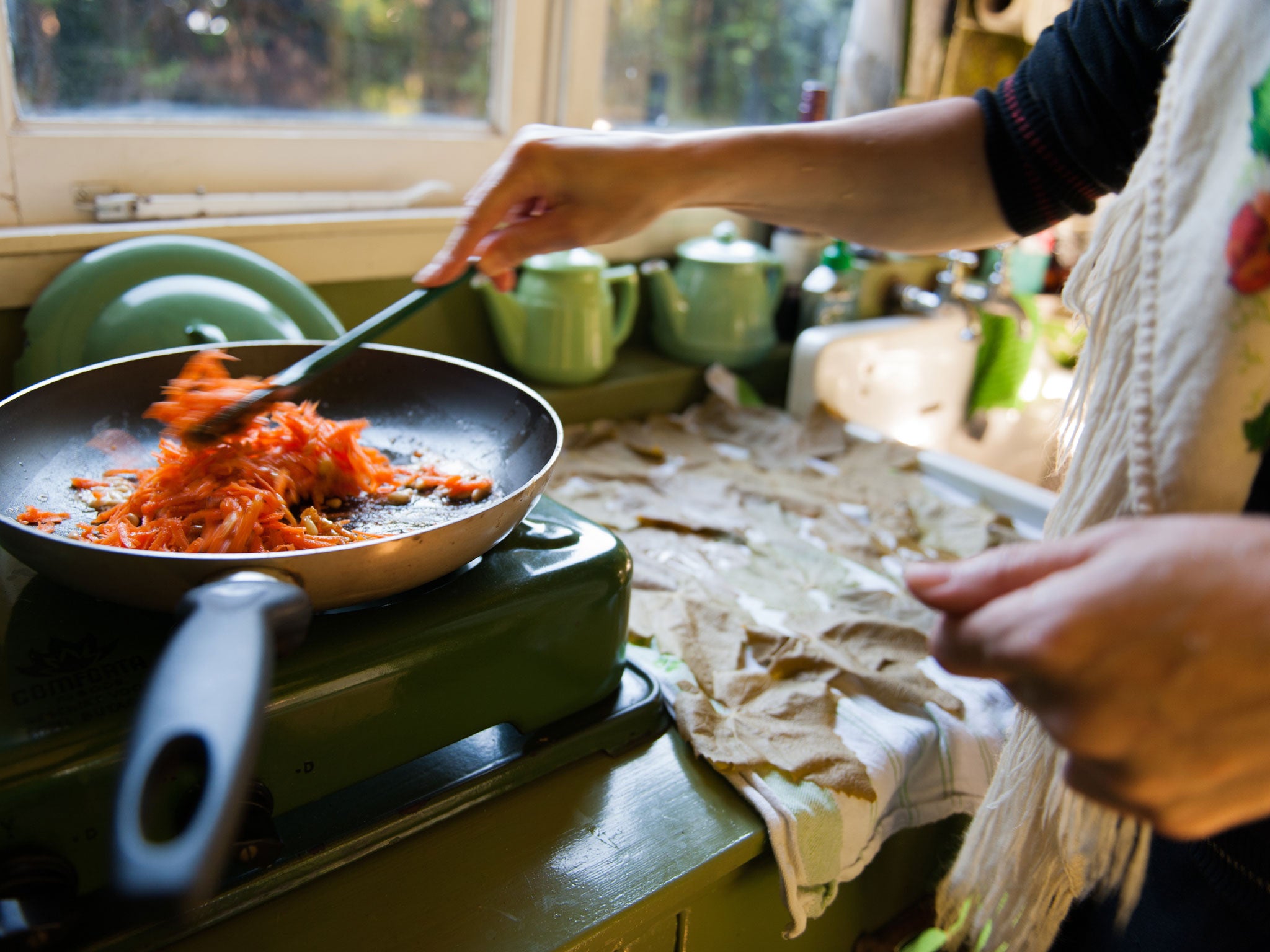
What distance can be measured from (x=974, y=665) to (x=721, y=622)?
0.48 metres

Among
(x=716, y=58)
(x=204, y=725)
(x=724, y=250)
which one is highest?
(x=716, y=58)

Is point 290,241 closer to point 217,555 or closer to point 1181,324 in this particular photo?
point 217,555

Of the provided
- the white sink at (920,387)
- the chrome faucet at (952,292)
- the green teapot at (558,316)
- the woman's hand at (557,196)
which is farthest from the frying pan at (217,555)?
the chrome faucet at (952,292)

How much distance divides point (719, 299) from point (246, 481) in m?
0.89

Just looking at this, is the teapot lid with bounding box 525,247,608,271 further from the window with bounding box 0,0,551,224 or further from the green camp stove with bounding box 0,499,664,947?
the green camp stove with bounding box 0,499,664,947

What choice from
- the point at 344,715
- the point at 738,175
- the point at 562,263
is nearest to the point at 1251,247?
the point at 738,175

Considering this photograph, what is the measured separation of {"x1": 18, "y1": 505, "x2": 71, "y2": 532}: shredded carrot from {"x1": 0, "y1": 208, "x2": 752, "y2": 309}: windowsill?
45 centimetres

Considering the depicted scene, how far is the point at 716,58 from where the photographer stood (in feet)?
5.43

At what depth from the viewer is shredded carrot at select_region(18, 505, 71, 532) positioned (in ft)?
2.17

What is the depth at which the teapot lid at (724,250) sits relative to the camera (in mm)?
1433

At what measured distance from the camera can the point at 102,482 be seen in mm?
757

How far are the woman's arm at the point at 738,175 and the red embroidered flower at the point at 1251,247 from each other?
40 centimetres

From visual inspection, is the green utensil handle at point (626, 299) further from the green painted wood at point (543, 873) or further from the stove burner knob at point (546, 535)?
the green painted wood at point (543, 873)

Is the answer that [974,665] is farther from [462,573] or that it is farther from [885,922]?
[885,922]
